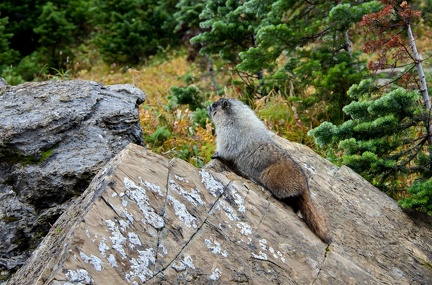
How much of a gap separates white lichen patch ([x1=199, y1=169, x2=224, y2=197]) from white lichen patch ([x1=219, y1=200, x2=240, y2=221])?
0.39ft

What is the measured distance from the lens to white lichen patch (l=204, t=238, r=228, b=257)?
174 inches

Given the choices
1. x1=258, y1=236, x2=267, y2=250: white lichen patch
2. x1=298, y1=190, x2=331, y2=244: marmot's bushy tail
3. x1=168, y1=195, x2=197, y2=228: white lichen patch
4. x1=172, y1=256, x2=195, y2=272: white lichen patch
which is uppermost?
x1=168, y1=195, x2=197, y2=228: white lichen patch

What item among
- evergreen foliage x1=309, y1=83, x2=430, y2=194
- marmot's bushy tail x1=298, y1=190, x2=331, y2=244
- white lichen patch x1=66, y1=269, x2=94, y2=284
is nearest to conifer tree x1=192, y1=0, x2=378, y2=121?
evergreen foliage x1=309, y1=83, x2=430, y2=194

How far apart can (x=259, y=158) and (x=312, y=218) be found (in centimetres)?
98

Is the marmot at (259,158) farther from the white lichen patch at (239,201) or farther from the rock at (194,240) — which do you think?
the white lichen patch at (239,201)

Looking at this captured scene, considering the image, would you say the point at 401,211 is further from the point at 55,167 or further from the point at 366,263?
the point at 55,167

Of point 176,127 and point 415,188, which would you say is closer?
point 415,188

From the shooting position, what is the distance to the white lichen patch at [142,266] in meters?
3.94

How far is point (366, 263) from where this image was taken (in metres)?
5.33

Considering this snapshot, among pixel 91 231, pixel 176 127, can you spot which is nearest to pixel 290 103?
pixel 176 127

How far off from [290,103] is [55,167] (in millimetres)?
4903

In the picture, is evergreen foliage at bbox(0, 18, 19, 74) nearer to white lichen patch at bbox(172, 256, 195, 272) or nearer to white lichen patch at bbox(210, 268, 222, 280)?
white lichen patch at bbox(172, 256, 195, 272)

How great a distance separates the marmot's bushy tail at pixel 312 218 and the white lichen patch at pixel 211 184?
1029 mm

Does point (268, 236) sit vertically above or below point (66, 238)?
below
